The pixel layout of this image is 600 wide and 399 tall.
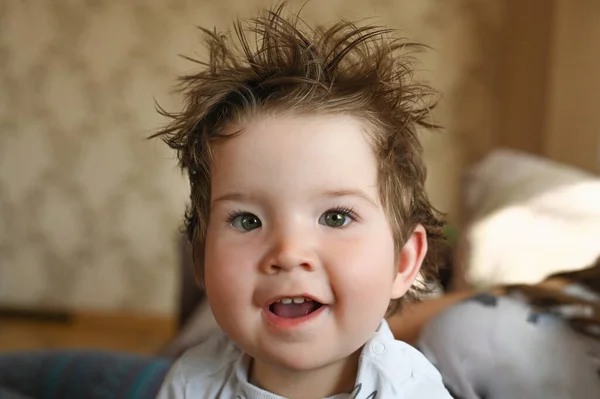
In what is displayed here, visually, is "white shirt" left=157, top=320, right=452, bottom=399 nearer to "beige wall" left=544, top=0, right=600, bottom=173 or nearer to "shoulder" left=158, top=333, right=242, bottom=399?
"shoulder" left=158, top=333, right=242, bottom=399

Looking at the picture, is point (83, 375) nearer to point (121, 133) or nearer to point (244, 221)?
point (244, 221)

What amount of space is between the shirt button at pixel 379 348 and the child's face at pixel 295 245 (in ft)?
0.18

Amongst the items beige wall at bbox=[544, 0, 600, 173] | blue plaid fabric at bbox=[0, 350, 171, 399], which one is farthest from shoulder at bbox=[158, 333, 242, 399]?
beige wall at bbox=[544, 0, 600, 173]

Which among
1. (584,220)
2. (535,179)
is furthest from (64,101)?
(584,220)

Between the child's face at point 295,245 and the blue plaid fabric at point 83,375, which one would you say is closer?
the child's face at point 295,245

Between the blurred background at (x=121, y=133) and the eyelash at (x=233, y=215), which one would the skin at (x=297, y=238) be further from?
the blurred background at (x=121, y=133)

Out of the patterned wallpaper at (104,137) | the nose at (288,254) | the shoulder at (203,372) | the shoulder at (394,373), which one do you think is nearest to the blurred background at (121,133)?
the patterned wallpaper at (104,137)

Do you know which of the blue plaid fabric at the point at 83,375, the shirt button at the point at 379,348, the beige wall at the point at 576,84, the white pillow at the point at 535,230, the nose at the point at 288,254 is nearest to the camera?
the nose at the point at 288,254

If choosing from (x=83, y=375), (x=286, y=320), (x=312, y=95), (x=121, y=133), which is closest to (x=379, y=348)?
(x=286, y=320)

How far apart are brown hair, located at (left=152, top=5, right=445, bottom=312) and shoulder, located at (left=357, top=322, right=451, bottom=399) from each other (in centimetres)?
11

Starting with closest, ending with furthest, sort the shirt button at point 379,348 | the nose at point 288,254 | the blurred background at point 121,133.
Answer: the nose at point 288,254 → the shirt button at point 379,348 → the blurred background at point 121,133

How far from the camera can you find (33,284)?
3357 mm

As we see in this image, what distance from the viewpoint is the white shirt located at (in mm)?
732

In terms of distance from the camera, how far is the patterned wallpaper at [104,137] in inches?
117
